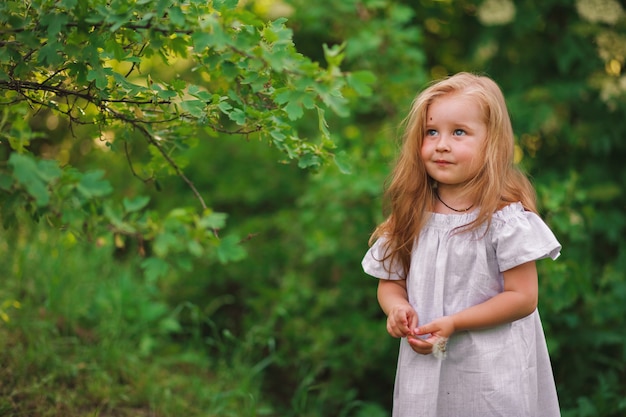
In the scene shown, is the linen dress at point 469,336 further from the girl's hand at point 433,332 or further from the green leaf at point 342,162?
the green leaf at point 342,162

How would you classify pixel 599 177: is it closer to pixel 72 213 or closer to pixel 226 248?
pixel 226 248

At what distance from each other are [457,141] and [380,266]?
46 cm

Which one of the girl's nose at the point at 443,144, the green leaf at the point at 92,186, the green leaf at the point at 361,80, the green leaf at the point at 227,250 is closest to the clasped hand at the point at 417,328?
the girl's nose at the point at 443,144

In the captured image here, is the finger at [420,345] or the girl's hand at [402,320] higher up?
the girl's hand at [402,320]

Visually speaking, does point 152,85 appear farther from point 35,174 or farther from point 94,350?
point 94,350

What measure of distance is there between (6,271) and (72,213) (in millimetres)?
2656

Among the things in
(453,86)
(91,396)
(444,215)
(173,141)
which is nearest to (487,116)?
(453,86)

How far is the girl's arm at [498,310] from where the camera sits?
1.76 meters

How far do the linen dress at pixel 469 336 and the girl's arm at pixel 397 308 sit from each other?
4 cm

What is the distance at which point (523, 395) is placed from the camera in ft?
6.02

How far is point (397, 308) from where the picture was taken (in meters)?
1.86

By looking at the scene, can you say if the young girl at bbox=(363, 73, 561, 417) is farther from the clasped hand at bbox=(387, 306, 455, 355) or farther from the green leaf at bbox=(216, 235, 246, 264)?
the green leaf at bbox=(216, 235, 246, 264)

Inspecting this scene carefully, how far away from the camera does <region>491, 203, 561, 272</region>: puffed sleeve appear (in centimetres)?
174

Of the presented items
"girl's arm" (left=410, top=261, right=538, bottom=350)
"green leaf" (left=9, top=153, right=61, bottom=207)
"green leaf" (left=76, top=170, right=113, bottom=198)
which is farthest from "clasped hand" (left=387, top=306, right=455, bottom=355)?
"green leaf" (left=9, top=153, right=61, bottom=207)
